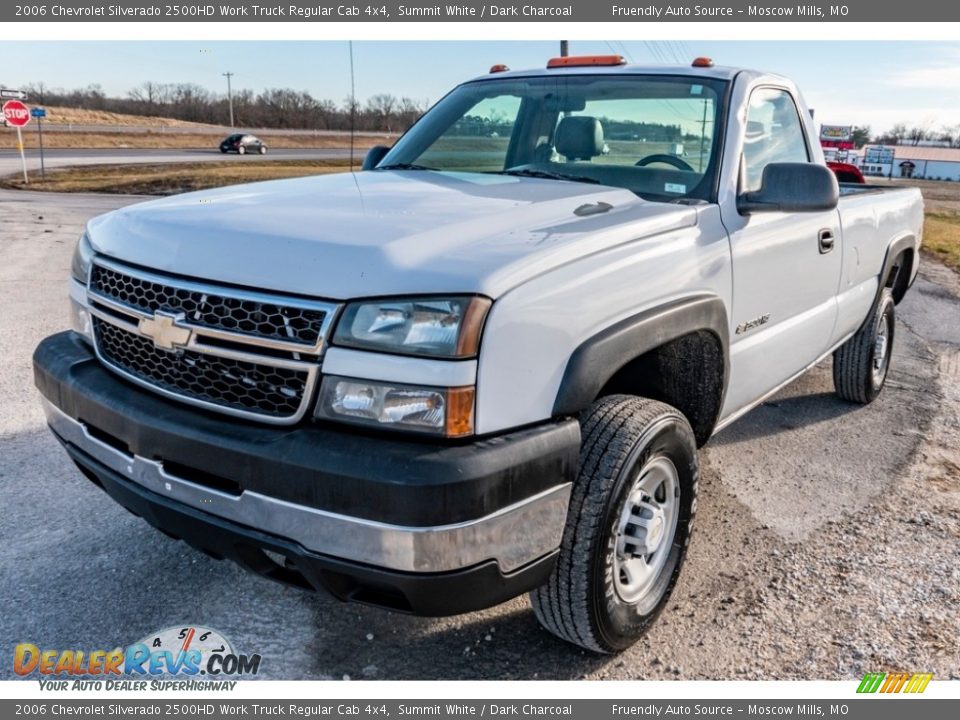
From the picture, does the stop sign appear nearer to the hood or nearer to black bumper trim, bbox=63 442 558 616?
the hood

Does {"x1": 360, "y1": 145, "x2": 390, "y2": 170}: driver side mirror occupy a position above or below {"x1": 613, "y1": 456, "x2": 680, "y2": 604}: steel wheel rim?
above

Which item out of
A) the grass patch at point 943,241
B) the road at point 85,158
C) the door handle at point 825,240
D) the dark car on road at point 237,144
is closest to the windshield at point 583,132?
the door handle at point 825,240

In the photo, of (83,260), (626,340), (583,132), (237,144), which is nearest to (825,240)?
(583,132)

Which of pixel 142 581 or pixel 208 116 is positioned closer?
pixel 142 581

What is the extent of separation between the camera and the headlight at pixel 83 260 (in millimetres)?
2764

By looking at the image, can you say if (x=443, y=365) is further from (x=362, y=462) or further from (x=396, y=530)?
(x=396, y=530)

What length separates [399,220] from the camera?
242cm

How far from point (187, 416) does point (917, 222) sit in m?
5.26

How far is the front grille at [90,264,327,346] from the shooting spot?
80.4 inches

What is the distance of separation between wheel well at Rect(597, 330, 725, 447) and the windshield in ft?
2.03

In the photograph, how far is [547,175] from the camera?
346 cm

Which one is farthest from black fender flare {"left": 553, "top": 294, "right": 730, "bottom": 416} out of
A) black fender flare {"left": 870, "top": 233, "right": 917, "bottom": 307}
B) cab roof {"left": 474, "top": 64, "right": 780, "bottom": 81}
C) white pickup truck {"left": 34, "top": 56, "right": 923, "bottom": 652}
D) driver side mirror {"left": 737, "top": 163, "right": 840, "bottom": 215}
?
black fender flare {"left": 870, "top": 233, "right": 917, "bottom": 307}

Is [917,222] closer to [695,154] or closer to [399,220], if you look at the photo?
[695,154]
